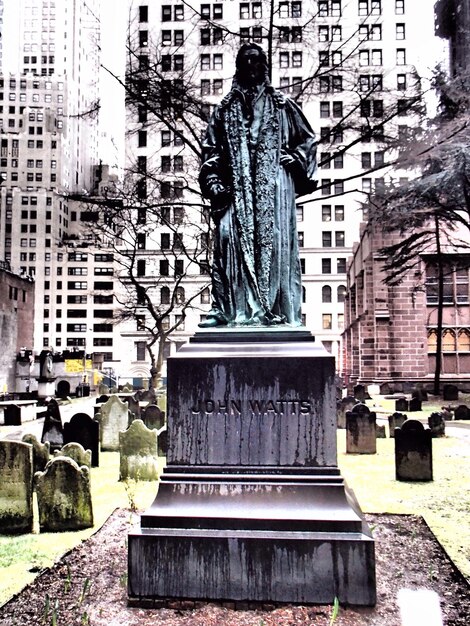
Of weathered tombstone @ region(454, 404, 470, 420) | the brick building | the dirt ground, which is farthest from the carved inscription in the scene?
the brick building

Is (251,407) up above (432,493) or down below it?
above

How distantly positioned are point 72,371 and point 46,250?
233 ft

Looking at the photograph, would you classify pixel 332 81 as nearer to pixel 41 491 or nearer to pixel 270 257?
pixel 270 257

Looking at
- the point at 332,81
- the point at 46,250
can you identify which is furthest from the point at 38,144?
the point at 332,81

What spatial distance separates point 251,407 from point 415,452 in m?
5.29

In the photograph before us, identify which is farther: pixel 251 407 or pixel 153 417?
pixel 153 417

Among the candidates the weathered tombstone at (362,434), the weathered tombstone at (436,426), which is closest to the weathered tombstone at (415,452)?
the weathered tombstone at (362,434)

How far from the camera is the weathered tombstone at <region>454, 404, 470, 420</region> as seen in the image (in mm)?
18172

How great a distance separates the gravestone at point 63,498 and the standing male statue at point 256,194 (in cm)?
253

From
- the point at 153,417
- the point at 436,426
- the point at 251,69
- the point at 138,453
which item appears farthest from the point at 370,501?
the point at 153,417

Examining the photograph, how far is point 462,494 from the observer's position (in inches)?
310

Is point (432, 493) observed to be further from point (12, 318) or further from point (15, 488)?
point (12, 318)

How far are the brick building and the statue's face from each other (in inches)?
1042

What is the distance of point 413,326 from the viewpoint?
3177cm
